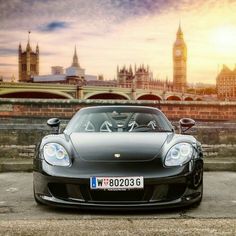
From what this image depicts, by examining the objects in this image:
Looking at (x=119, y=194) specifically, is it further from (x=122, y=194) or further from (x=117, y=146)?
(x=117, y=146)

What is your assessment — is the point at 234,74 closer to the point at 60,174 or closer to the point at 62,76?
the point at 62,76

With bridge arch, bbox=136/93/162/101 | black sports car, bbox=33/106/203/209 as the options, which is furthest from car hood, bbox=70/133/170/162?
bridge arch, bbox=136/93/162/101

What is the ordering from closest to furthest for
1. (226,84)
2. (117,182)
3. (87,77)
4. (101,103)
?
(117,182) < (101,103) < (87,77) < (226,84)

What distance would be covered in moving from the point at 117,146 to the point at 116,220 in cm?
75

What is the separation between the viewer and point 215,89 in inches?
7869

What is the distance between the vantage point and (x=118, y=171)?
404 cm

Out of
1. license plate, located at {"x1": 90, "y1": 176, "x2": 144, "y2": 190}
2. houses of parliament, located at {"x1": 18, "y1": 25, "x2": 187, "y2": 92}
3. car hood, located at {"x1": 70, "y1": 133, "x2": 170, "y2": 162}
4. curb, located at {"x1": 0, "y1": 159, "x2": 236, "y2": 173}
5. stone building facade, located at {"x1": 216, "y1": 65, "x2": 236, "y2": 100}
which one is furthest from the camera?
stone building facade, located at {"x1": 216, "y1": 65, "x2": 236, "y2": 100}

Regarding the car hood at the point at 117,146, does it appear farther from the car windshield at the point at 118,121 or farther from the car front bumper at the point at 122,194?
the car windshield at the point at 118,121

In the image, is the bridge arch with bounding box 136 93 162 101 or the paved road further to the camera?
the bridge arch with bounding box 136 93 162 101

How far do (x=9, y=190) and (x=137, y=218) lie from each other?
84.2 inches

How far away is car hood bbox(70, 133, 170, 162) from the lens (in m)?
4.21

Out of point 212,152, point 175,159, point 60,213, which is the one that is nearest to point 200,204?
point 175,159

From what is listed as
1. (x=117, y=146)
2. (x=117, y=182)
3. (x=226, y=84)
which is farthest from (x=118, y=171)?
(x=226, y=84)

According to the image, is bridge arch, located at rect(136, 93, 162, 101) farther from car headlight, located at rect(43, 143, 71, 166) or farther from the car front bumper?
the car front bumper
